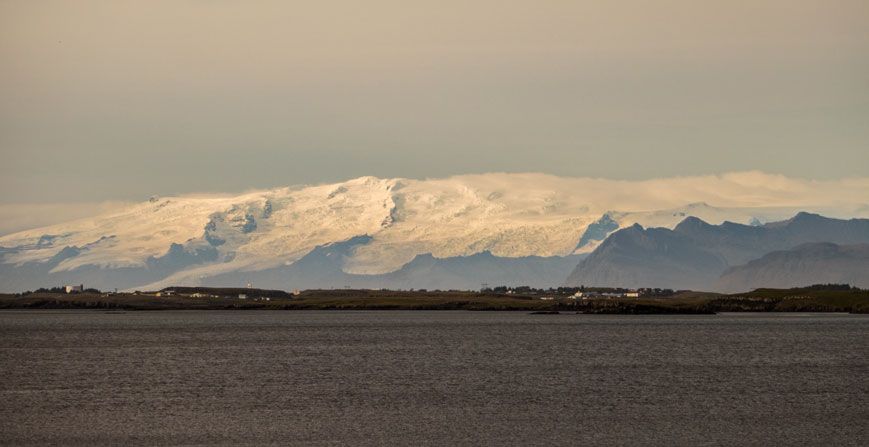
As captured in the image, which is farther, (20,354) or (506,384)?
(20,354)

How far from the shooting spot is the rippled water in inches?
2327

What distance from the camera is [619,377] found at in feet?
295

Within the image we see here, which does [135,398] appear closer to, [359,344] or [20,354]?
[20,354]

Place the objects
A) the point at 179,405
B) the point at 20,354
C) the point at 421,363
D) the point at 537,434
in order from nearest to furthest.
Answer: the point at 537,434 → the point at 179,405 → the point at 421,363 → the point at 20,354

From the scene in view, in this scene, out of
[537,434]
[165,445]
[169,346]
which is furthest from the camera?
[169,346]

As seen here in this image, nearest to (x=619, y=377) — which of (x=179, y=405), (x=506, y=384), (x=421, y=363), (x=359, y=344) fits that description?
(x=506, y=384)

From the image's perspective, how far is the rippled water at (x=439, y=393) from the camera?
5909cm

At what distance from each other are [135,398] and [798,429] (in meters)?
47.1

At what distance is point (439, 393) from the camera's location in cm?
7844

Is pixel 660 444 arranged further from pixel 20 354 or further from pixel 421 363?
pixel 20 354

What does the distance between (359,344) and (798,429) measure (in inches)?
3405

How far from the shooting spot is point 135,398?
75.5 metres

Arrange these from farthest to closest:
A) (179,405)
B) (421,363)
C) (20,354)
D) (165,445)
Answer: (20,354)
(421,363)
(179,405)
(165,445)

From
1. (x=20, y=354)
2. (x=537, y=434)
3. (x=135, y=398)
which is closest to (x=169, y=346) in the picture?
(x=20, y=354)
